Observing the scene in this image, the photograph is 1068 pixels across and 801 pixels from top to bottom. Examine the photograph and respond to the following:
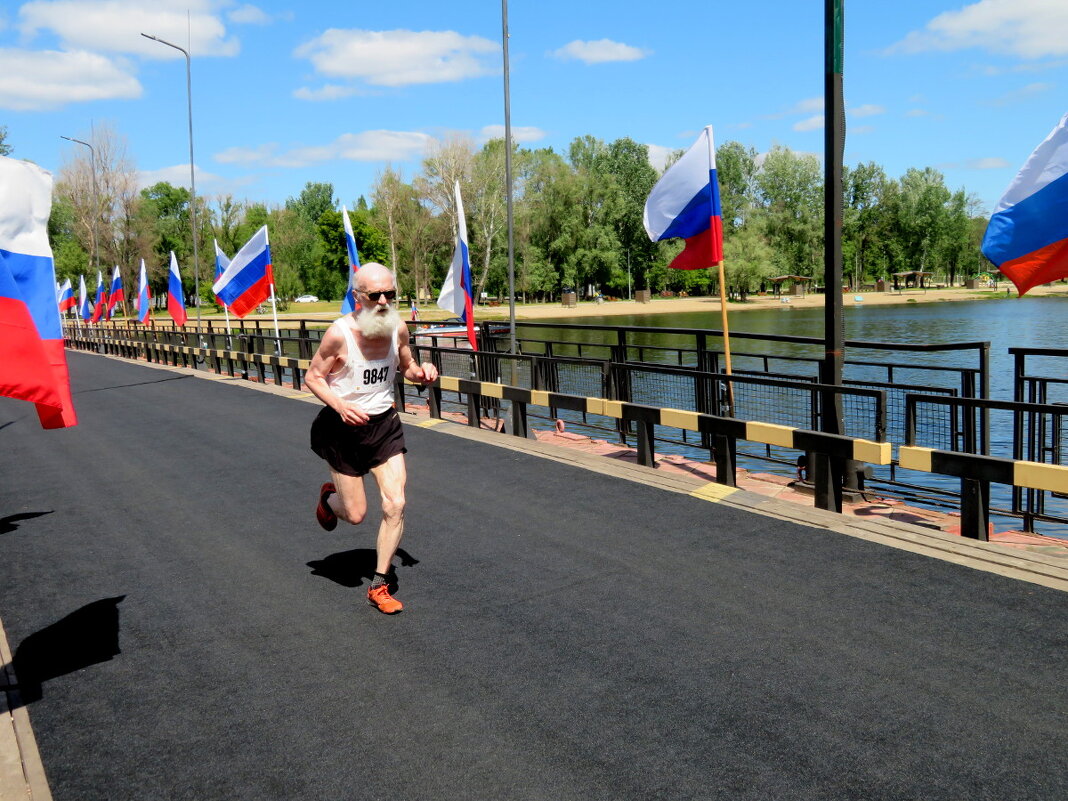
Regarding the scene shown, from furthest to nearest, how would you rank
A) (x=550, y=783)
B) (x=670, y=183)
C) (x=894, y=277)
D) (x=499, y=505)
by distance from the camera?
(x=894, y=277)
(x=670, y=183)
(x=499, y=505)
(x=550, y=783)

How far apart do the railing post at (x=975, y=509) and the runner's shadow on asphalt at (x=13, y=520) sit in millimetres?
7397

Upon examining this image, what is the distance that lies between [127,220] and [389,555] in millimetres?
90443

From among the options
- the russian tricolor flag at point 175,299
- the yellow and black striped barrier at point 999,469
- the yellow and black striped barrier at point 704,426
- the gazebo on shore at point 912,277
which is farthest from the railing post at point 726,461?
the gazebo on shore at point 912,277

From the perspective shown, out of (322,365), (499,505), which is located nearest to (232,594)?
(322,365)

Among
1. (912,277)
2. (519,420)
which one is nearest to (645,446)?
(519,420)

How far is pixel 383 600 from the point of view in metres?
5.77

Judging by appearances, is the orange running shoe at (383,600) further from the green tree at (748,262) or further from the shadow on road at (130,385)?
the green tree at (748,262)

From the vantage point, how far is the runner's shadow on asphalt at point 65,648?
4988 millimetres

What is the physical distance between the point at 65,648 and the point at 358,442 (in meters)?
1.94

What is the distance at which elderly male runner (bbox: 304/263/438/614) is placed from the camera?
584 centimetres

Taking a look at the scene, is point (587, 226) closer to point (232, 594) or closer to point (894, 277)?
point (894, 277)

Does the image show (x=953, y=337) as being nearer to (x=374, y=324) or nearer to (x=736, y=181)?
(x=374, y=324)

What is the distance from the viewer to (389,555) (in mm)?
5828

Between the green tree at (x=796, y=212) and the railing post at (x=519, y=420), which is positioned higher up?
the green tree at (x=796, y=212)
